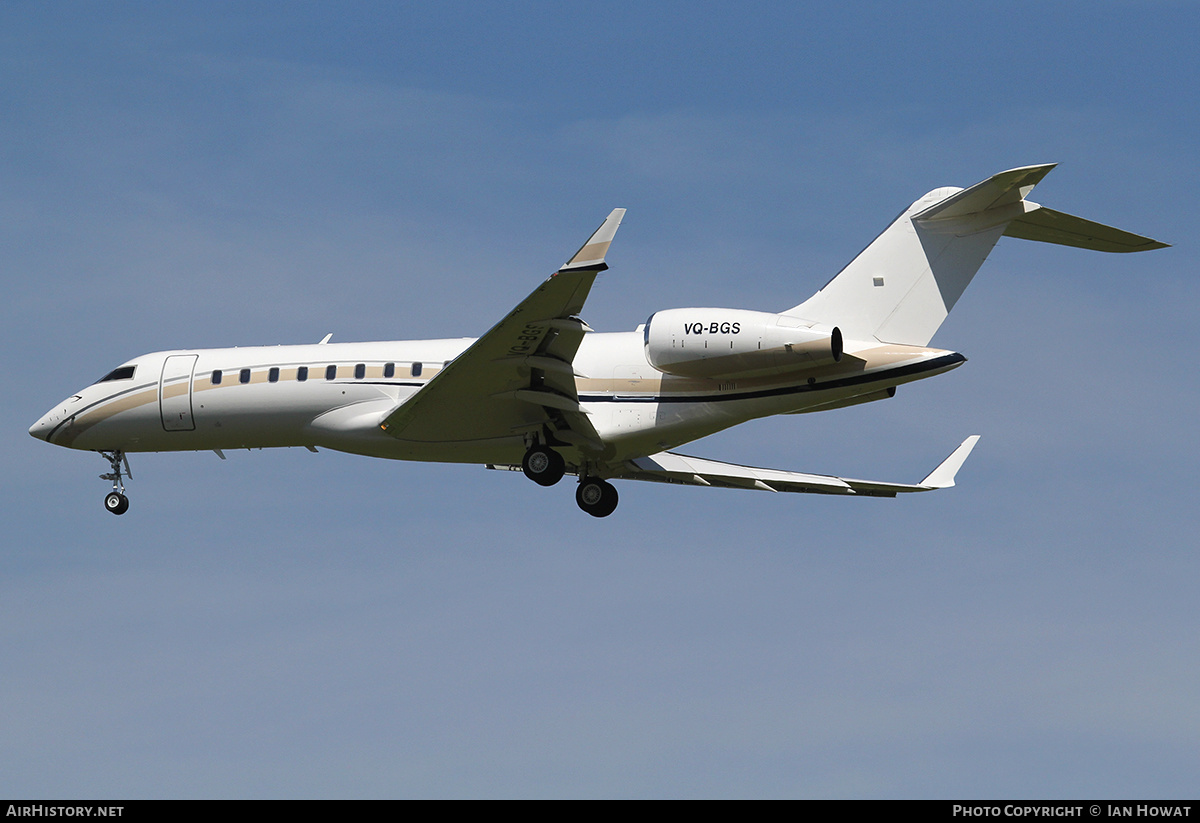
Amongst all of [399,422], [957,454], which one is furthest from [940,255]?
[399,422]

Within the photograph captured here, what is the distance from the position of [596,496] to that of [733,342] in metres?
4.54

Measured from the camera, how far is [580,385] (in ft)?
69.9

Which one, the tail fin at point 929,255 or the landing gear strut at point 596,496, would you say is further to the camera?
the landing gear strut at point 596,496

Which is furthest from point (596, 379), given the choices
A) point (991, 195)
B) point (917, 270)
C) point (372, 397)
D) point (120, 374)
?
point (120, 374)

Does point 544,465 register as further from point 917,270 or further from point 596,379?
point 917,270

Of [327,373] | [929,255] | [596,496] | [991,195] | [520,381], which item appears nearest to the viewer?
[991,195]

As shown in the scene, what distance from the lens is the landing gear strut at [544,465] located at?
21281 mm

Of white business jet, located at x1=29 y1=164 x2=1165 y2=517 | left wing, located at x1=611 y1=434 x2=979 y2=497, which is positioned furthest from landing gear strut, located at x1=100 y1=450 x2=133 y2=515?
left wing, located at x1=611 y1=434 x2=979 y2=497

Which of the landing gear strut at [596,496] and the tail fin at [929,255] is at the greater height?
the tail fin at [929,255]

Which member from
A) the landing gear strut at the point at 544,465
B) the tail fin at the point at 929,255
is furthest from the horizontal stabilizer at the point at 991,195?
the landing gear strut at the point at 544,465

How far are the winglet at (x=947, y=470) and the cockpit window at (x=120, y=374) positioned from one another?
13.8 meters

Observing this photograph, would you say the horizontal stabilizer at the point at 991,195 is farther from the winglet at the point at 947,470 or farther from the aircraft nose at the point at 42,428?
the aircraft nose at the point at 42,428

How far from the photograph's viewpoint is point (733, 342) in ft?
64.1

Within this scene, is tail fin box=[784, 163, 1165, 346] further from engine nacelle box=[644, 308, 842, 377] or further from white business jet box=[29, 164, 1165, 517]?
engine nacelle box=[644, 308, 842, 377]
